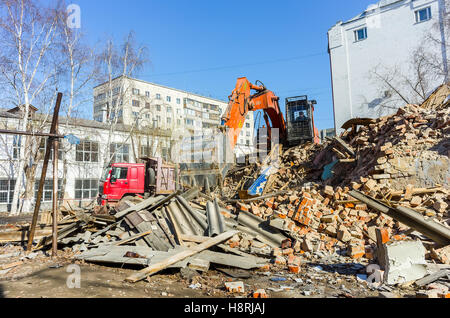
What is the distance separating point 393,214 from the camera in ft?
16.2

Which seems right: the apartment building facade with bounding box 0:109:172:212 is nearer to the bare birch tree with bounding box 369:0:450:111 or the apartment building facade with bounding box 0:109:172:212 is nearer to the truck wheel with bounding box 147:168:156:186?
the truck wheel with bounding box 147:168:156:186

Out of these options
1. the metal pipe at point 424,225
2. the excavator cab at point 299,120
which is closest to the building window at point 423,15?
the excavator cab at point 299,120

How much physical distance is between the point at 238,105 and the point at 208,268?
687 cm

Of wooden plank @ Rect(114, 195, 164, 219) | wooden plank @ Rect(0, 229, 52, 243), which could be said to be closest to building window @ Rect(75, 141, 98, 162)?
wooden plank @ Rect(0, 229, 52, 243)

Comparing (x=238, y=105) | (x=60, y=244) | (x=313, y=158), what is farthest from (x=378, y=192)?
(x=60, y=244)

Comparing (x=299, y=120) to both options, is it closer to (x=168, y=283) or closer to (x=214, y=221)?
(x=214, y=221)

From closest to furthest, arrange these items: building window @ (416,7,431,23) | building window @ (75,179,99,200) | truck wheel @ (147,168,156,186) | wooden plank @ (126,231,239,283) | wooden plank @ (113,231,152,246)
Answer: wooden plank @ (126,231,239,283), wooden plank @ (113,231,152,246), truck wheel @ (147,168,156,186), building window @ (75,179,99,200), building window @ (416,7,431,23)

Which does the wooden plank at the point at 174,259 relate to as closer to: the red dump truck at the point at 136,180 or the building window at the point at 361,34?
the red dump truck at the point at 136,180

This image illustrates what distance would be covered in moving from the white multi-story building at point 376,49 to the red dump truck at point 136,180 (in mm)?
19243

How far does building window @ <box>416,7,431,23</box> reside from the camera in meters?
22.3

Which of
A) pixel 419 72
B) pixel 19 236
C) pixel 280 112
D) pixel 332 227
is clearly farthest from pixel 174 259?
pixel 419 72

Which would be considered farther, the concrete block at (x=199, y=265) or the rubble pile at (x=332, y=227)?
the concrete block at (x=199, y=265)

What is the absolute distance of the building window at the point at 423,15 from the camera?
2226cm

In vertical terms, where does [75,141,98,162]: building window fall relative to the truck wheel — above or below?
above
